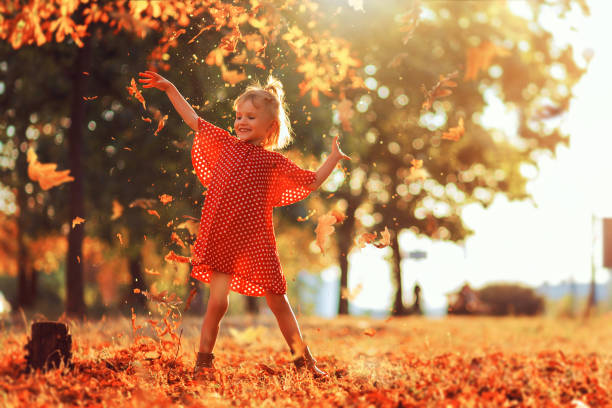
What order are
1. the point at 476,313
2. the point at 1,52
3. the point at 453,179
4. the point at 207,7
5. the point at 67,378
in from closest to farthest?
the point at 67,378
the point at 207,7
the point at 1,52
the point at 453,179
the point at 476,313

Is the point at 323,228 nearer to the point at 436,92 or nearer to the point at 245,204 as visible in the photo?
the point at 245,204

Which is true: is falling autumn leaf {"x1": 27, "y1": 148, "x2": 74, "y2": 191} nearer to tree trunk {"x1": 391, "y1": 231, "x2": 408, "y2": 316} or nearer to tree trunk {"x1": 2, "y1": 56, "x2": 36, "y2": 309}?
tree trunk {"x1": 2, "y1": 56, "x2": 36, "y2": 309}

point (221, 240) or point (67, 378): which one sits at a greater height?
point (221, 240)

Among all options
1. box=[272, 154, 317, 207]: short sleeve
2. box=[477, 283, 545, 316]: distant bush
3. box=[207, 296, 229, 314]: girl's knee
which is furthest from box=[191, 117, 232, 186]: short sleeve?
box=[477, 283, 545, 316]: distant bush

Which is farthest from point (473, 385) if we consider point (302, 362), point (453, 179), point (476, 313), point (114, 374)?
point (476, 313)

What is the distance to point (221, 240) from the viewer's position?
3988 millimetres

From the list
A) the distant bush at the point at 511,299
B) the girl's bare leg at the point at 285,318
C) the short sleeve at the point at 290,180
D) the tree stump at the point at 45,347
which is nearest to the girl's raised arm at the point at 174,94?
the short sleeve at the point at 290,180

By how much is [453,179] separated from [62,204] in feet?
35.9

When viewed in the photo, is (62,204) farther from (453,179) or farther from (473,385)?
(473,385)

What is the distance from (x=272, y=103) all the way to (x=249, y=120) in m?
0.22

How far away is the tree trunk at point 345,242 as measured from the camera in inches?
241

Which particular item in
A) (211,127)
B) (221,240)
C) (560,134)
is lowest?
(221,240)

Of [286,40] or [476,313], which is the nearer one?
[286,40]

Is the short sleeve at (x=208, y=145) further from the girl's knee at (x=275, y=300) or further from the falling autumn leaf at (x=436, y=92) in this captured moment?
the falling autumn leaf at (x=436, y=92)
